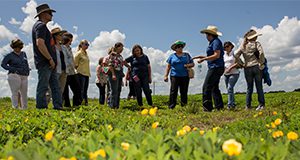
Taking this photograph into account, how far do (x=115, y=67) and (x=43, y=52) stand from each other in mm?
2731

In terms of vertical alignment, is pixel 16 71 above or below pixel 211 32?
below

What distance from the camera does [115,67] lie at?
9633 millimetres

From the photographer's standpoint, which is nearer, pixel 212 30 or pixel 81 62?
pixel 212 30

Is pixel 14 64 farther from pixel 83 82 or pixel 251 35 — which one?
pixel 251 35

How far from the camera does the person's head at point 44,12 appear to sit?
7507mm

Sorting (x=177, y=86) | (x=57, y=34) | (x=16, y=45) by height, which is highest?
(x=57, y=34)

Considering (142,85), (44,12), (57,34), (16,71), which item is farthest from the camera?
(142,85)

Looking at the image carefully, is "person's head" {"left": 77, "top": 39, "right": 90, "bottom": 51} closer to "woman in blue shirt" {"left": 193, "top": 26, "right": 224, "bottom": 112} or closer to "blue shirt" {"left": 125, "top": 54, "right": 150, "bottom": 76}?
"blue shirt" {"left": 125, "top": 54, "right": 150, "bottom": 76}

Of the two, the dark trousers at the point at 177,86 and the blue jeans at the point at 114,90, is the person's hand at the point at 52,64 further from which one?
the dark trousers at the point at 177,86

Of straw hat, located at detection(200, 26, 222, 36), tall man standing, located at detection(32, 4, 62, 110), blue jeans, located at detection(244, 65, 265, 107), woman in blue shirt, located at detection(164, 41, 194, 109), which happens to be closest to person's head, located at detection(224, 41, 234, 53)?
woman in blue shirt, located at detection(164, 41, 194, 109)

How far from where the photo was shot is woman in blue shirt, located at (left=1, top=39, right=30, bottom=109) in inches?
349

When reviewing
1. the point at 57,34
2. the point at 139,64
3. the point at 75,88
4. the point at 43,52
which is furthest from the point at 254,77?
the point at 43,52

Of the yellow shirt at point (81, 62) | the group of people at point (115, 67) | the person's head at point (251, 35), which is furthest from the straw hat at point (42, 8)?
the person's head at point (251, 35)

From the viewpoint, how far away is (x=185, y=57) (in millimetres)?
9852
